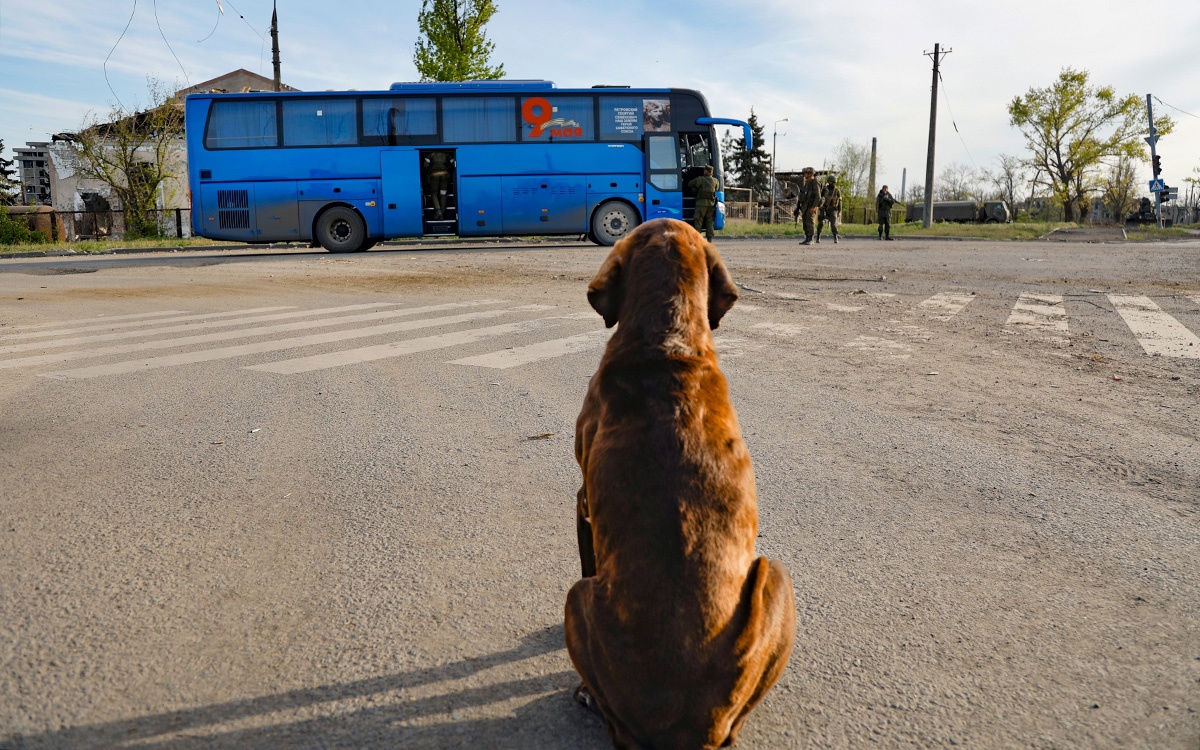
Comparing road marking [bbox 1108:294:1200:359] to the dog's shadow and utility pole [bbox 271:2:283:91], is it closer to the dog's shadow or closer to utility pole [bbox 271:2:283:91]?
the dog's shadow

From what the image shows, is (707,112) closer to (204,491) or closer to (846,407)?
(846,407)

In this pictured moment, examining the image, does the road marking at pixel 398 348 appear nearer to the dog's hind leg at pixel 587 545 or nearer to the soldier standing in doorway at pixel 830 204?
the dog's hind leg at pixel 587 545

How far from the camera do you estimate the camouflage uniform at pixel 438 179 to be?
2361 cm

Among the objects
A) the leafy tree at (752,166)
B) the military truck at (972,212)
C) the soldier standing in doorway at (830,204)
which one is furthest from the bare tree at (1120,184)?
the soldier standing in doorway at (830,204)

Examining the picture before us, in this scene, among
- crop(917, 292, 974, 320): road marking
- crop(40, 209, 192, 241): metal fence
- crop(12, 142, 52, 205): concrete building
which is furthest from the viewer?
crop(12, 142, 52, 205): concrete building

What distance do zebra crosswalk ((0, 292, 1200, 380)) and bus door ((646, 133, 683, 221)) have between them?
491 inches

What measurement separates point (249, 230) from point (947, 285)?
16.2 m

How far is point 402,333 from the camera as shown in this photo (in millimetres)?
9617

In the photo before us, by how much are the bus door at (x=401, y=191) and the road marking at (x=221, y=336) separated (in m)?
12.0

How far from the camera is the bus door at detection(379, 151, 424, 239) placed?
23250 mm

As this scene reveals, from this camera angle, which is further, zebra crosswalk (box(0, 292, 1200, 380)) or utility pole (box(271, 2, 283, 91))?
utility pole (box(271, 2, 283, 91))

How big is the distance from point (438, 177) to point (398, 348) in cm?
1583

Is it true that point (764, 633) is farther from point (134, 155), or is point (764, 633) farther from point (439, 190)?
point (134, 155)

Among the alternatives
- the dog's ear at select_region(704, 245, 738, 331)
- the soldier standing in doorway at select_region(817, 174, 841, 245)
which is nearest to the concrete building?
the soldier standing in doorway at select_region(817, 174, 841, 245)
